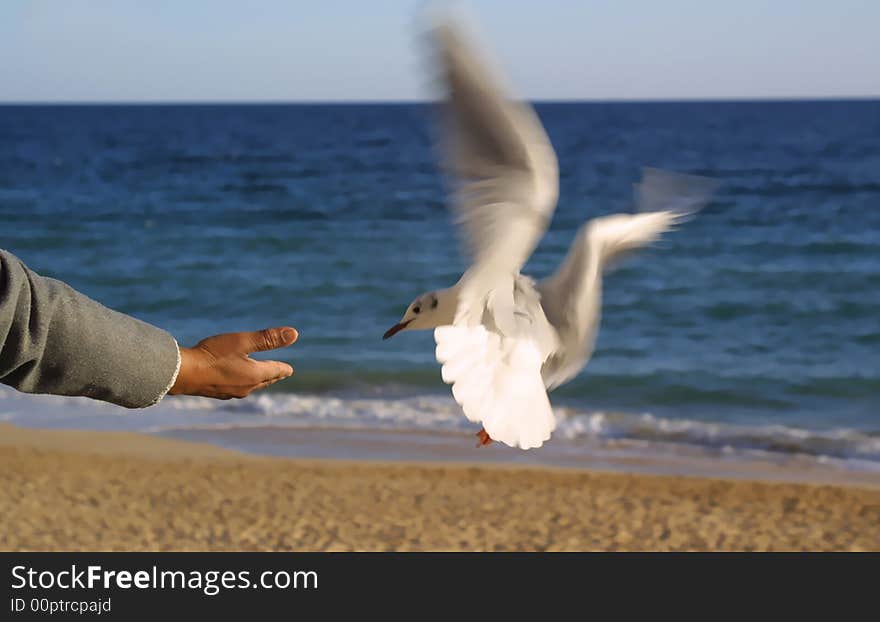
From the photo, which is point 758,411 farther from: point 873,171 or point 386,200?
point 873,171

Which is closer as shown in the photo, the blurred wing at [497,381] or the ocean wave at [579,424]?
the blurred wing at [497,381]

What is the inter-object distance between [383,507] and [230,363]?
3440 millimetres

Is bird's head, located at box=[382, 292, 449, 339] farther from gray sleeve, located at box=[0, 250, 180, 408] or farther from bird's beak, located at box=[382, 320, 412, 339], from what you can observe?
gray sleeve, located at box=[0, 250, 180, 408]

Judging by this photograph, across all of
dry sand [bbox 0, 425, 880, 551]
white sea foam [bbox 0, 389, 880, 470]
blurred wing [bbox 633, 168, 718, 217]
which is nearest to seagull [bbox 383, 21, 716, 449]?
blurred wing [bbox 633, 168, 718, 217]

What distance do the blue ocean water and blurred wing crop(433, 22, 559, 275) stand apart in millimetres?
66

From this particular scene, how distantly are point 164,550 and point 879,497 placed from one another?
329 centimetres

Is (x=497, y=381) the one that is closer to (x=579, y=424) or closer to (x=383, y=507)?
(x=383, y=507)

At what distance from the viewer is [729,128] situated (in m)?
39.7

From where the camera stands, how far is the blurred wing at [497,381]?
5.31ft

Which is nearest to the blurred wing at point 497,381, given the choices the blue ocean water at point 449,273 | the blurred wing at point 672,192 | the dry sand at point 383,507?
the blue ocean water at point 449,273

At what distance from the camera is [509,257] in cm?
169

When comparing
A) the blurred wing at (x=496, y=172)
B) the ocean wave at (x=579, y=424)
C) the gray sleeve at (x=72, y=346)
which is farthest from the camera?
the ocean wave at (x=579, y=424)

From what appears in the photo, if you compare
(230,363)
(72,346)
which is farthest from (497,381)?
(72,346)

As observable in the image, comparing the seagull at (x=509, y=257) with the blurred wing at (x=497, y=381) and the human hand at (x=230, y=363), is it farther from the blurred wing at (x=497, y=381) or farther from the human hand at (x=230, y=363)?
the human hand at (x=230, y=363)
